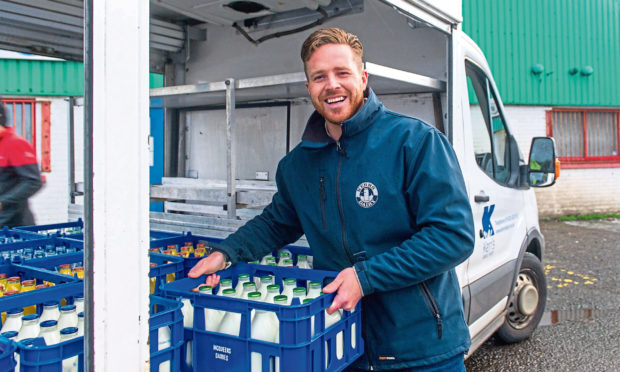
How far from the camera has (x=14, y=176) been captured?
154 inches

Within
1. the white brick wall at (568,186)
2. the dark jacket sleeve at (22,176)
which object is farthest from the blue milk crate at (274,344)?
the white brick wall at (568,186)

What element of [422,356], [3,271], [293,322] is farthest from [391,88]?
[3,271]

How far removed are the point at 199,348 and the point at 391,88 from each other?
7.22 ft

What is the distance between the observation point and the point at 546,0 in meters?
13.0

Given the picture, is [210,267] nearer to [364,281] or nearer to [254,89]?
[364,281]

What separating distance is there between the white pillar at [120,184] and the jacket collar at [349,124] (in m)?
0.87

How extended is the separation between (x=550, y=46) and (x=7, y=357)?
14036 millimetres

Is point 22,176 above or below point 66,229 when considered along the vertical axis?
above

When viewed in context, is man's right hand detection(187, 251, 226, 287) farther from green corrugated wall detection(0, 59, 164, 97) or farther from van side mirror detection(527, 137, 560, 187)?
green corrugated wall detection(0, 59, 164, 97)

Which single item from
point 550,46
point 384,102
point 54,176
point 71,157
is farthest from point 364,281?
point 550,46

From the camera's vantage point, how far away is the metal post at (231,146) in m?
3.15

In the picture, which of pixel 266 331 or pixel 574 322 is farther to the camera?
pixel 574 322

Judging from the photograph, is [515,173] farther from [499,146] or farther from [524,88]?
[524,88]

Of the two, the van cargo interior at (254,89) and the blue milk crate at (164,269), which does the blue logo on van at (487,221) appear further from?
the blue milk crate at (164,269)
